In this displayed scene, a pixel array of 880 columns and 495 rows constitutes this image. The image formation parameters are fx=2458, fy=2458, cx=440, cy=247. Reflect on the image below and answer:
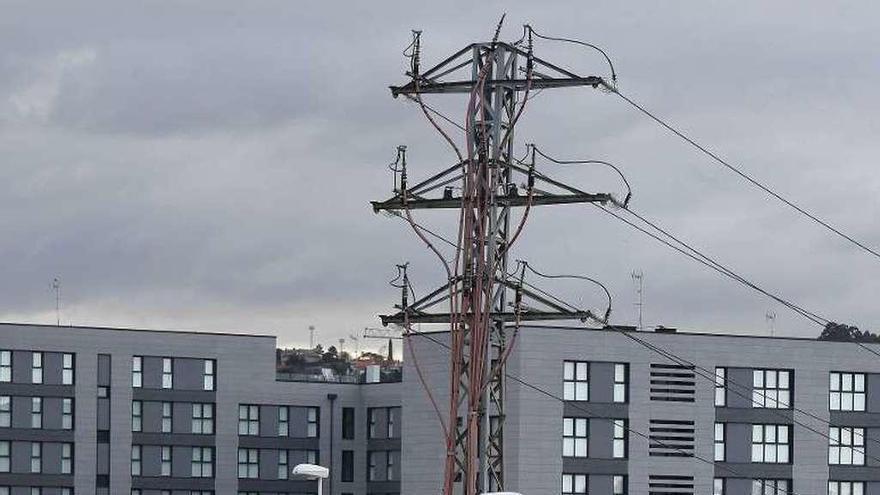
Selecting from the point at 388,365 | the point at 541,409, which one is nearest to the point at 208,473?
the point at 541,409

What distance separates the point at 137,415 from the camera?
126m

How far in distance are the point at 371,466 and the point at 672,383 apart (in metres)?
25.8

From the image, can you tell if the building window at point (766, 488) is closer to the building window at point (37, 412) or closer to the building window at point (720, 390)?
the building window at point (720, 390)

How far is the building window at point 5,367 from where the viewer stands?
122 metres

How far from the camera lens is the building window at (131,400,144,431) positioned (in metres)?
125

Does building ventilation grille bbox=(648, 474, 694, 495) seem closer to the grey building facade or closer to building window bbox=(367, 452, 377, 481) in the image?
the grey building facade

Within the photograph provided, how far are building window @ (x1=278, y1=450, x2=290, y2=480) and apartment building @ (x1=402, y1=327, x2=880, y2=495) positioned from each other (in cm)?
1996

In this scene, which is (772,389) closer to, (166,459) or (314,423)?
(314,423)

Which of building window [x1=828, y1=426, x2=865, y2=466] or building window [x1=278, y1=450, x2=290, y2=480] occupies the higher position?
building window [x1=828, y1=426, x2=865, y2=466]

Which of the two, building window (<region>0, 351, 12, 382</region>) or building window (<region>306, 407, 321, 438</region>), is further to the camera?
building window (<region>306, 407, 321, 438</region>)

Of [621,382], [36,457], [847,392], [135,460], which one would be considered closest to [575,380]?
[621,382]

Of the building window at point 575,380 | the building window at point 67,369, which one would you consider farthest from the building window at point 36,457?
the building window at point 575,380

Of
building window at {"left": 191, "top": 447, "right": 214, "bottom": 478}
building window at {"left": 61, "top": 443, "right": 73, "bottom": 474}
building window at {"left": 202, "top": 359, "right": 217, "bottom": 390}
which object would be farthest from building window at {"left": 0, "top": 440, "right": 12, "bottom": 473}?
building window at {"left": 202, "top": 359, "right": 217, "bottom": 390}

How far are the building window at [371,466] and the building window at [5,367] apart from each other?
62.2ft
